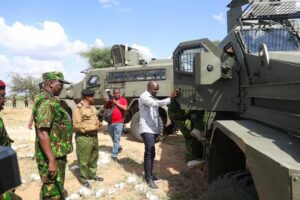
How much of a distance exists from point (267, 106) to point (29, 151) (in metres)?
7.20

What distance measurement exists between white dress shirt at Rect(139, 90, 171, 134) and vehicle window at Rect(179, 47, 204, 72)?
0.81 meters

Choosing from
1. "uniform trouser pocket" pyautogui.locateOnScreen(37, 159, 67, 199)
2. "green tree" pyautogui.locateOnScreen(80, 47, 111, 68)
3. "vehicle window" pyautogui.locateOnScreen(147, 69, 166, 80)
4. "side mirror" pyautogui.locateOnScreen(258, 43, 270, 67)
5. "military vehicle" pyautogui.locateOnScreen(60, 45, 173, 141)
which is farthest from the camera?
"green tree" pyautogui.locateOnScreen(80, 47, 111, 68)

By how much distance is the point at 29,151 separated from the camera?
9.03m

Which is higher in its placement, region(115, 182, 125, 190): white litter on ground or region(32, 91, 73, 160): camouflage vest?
region(32, 91, 73, 160): camouflage vest

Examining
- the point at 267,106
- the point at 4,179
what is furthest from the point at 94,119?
the point at 4,179

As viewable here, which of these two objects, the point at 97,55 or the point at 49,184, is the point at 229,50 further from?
the point at 97,55

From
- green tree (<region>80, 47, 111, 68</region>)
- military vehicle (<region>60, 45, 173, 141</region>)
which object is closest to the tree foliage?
green tree (<region>80, 47, 111, 68</region>)

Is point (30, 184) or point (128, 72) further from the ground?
point (128, 72)

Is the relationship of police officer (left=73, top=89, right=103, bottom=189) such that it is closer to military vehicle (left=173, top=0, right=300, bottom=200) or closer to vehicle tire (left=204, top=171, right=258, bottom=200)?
military vehicle (left=173, top=0, right=300, bottom=200)

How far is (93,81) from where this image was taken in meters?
12.0

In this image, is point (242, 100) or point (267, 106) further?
point (242, 100)

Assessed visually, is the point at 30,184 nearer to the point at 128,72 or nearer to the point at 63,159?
the point at 63,159

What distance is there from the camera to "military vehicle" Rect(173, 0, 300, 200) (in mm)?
2021

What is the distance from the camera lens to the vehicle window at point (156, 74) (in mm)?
10539
